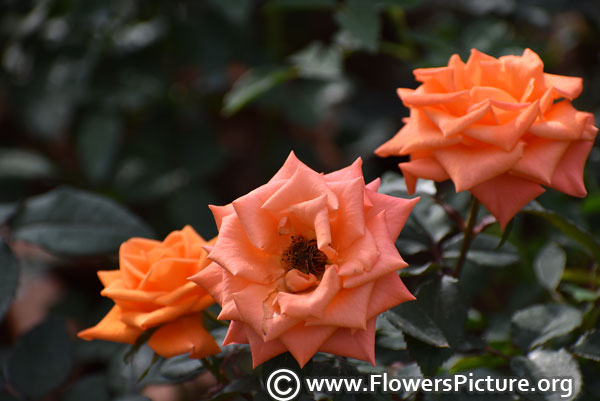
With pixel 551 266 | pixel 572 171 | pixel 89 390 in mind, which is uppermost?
pixel 572 171

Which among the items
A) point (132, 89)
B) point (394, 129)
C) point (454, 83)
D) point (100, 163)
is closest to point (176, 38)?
point (132, 89)

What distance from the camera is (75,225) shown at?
0.87m

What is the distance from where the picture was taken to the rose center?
1.88 feet

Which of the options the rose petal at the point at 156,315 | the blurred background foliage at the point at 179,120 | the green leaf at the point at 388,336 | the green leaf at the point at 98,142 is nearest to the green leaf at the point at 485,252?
the blurred background foliage at the point at 179,120

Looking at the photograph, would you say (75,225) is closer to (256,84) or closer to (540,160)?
(256,84)

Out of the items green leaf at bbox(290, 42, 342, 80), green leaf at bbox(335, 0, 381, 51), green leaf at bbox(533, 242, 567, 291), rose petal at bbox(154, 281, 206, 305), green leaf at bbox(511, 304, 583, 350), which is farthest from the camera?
green leaf at bbox(290, 42, 342, 80)

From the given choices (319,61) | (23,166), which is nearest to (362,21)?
(319,61)

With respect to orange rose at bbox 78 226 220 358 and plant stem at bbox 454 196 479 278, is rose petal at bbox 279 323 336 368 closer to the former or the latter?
orange rose at bbox 78 226 220 358

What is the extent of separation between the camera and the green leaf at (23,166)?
146 centimetres

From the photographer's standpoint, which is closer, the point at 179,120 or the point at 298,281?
the point at 298,281

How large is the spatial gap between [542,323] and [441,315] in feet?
Result: 0.57

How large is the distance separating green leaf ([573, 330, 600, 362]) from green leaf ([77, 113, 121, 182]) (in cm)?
107

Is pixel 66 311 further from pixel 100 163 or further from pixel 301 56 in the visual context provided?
pixel 301 56

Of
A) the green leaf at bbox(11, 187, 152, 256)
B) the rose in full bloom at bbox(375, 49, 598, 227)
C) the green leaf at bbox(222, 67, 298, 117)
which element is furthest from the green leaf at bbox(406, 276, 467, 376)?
the green leaf at bbox(222, 67, 298, 117)
